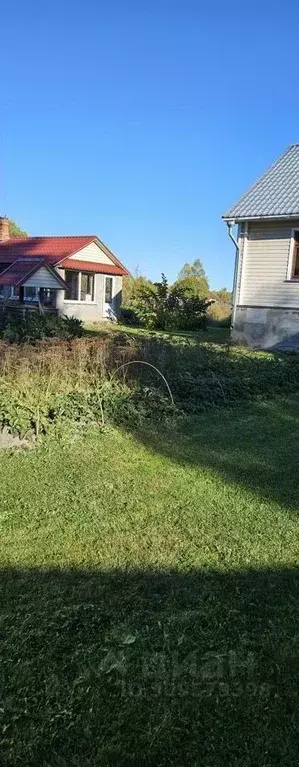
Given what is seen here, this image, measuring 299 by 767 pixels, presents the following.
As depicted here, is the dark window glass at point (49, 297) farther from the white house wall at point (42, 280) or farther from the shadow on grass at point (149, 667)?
the shadow on grass at point (149, 667)

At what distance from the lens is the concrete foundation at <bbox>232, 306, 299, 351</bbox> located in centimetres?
1424

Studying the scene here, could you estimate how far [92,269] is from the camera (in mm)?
23844

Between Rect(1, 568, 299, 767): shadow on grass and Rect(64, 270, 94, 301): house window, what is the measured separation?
2125 centimetres

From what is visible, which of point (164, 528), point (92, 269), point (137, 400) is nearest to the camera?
point (164, 528)

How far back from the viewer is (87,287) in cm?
2455

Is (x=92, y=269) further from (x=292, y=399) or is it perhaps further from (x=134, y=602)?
(x=134, y=602)

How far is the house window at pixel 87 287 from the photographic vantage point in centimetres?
2428

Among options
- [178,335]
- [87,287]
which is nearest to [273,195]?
[178,335]

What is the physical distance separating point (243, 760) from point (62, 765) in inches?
23.0

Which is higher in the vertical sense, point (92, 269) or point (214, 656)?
point (92, 269)

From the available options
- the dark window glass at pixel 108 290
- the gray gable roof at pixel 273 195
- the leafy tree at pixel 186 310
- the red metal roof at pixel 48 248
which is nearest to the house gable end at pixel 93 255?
the red metal roof at pixel 48 248

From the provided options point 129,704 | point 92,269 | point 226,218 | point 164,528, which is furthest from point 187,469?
point 92,269

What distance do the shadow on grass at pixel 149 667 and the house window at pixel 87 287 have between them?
→ 21924 mm

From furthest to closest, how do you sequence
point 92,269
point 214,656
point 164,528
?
1. point 92,269
2. point 164,528
3. point 214,656
